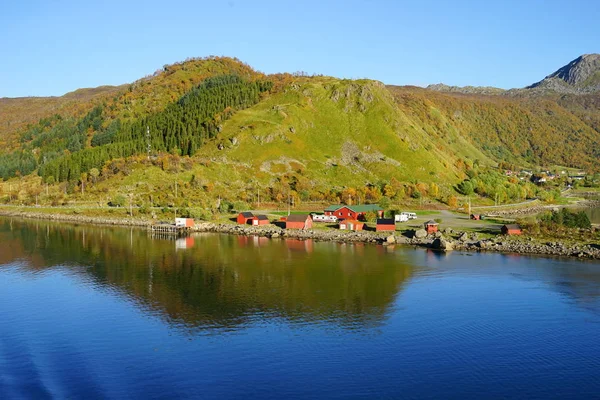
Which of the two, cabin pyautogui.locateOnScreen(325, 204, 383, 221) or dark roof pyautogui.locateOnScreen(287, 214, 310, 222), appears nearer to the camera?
dark roof pyautogui.locateOnScreen(287, 214, 310, 222)

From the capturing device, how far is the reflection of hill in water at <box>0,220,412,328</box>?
1702 inches

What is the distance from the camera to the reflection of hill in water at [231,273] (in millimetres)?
43219

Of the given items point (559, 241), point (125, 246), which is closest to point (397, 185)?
point (559, 241)

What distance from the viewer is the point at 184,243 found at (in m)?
77.8

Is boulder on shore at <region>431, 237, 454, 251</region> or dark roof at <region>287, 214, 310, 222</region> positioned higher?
dark roof at <region>287, 214, 310, 222</region>

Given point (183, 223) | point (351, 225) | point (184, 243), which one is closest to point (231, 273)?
point (184, 243)

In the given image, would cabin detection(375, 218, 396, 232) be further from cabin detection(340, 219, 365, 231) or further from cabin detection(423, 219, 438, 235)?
cabin detection(423, 219, 438, 235)

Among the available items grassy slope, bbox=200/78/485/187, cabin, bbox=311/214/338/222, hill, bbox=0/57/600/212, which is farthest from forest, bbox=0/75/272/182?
cabin, bbox=311/214/338/222

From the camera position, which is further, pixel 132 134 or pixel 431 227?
pixel 132 134

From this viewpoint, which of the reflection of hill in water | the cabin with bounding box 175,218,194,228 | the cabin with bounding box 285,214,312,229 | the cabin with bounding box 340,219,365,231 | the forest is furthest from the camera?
the forest

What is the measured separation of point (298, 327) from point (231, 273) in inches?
732

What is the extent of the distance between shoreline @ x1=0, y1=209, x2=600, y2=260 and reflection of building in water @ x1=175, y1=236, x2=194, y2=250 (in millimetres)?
8398

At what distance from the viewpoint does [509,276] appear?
55.6m

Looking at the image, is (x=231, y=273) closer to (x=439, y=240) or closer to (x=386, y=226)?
(x=439, y=240)
